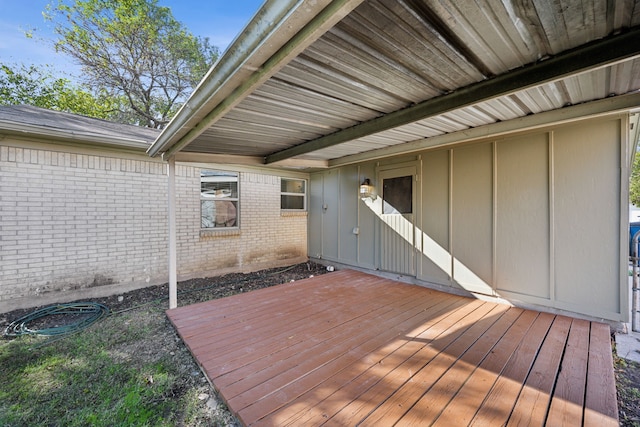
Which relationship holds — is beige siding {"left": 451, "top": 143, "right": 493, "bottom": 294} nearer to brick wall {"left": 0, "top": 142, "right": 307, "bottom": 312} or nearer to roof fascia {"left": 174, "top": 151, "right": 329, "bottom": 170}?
roof fascia {"left": 174, "top": 151, "right": 329, "bottom": 170}

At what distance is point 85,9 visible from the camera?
32.8 ft

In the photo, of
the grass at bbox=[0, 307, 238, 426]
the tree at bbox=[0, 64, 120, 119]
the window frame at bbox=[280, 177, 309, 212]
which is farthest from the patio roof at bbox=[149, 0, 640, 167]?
the tree at bbox=[0, 64, 120, 119]

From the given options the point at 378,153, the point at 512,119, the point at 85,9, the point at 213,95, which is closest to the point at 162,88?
the point at 85,9

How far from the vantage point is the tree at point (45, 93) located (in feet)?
34.8

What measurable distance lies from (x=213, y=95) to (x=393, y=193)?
403 centimetres

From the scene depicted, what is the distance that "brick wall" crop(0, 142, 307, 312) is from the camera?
389 centimetres

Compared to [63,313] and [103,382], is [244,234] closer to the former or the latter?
[63,313]

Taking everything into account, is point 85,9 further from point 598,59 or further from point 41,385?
point 598,59

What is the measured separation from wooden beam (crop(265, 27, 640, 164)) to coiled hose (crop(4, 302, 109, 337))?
449 cm

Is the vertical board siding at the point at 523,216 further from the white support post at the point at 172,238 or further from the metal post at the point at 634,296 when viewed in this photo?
the white support post at the point at 172,238

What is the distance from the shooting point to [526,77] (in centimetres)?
201

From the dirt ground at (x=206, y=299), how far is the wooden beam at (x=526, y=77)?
2.51 meters

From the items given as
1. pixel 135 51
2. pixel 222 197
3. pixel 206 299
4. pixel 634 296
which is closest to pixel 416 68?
pixel 634 296

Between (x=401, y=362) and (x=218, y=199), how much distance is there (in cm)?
501
